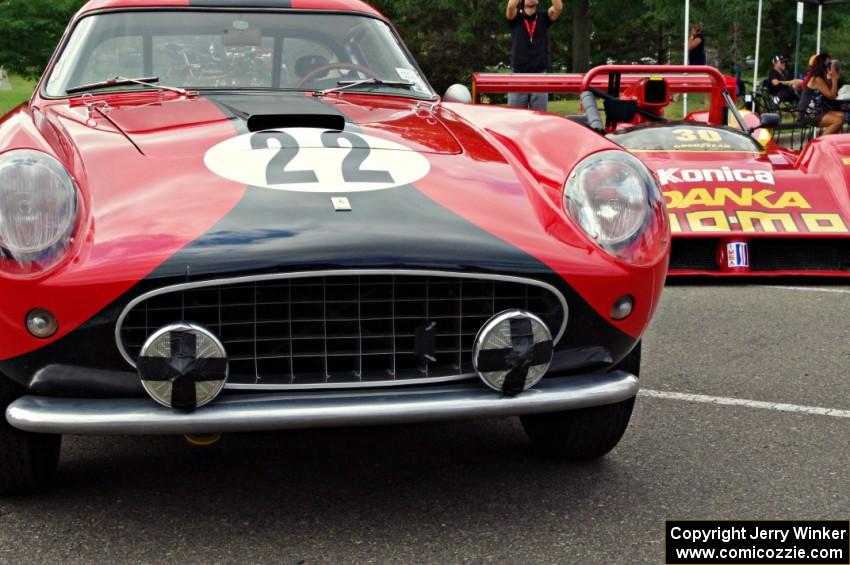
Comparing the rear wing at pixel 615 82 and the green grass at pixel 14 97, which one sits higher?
the rear wing at pixel 615 82

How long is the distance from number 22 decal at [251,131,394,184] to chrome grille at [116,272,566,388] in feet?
1.03

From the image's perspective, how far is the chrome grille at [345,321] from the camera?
252 cm

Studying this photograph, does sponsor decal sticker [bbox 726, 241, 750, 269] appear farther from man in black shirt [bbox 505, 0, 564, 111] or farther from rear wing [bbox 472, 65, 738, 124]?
man in black shirt [bbox 505, 0, 564, 111]

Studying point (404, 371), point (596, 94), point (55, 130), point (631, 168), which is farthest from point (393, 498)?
point (596, 94)

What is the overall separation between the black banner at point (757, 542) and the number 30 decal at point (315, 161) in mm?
1077

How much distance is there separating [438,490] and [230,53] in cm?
176

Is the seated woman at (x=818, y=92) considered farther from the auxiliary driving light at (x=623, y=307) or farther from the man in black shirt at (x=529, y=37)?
the auxiliary driving light at (x=623, y=307)

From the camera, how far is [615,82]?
858 centimetres

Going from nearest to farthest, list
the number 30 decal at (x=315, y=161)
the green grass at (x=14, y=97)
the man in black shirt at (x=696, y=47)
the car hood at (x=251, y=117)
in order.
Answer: the number 30 decal at (x=315, y=161), the car hood at (x=251, y=117), the man in black shirt at (x=696, y=47), the green grass at (x=14, y=97)

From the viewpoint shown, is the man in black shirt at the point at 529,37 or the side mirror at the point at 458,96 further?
the man in black shirt at the point at 529,37

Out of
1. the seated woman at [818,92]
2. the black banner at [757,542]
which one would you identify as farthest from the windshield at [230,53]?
the seated woman at [818,92]

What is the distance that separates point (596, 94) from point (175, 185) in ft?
19.2

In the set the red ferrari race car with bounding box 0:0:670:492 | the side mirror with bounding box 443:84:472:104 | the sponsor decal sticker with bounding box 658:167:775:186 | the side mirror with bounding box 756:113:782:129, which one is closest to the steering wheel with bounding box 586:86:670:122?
the side mirror with bounding box 756:113:782:129

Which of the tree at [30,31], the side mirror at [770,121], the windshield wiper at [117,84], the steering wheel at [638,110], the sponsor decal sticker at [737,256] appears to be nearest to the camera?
the windshield wiper at [117,84]
